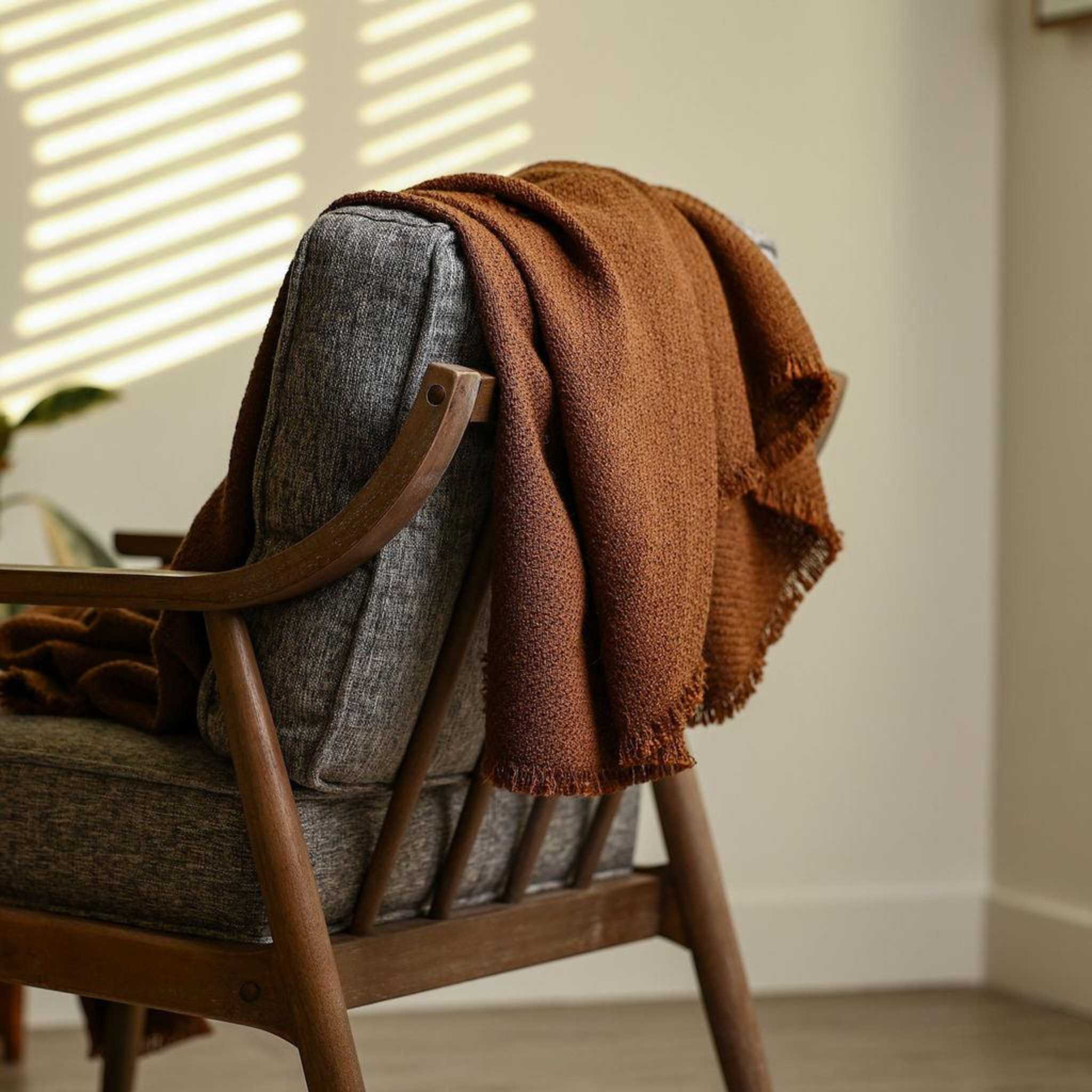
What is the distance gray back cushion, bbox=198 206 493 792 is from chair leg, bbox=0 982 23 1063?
105 cm

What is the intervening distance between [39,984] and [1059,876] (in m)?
1.73

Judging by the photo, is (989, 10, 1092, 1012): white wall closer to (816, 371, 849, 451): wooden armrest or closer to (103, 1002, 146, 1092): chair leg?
(816, 371, 849, 451): wooden armrest

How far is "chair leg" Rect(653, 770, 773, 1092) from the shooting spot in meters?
1.47

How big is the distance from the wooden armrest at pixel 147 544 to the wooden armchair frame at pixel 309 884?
64 cm

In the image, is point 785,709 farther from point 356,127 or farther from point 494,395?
point 494,395

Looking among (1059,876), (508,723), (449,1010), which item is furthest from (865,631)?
(508,723)

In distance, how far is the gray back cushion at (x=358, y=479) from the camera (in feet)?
3.65

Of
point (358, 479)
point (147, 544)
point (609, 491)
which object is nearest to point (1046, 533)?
point (147, 544)

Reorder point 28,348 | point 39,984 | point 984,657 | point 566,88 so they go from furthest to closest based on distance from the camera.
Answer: point 984,657 → point 566,88 → point 28,348 → point 39,984

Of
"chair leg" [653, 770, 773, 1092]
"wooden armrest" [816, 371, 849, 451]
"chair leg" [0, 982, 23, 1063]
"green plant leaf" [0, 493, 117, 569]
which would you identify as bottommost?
"chair leg" [0, 982, 23, 1063]

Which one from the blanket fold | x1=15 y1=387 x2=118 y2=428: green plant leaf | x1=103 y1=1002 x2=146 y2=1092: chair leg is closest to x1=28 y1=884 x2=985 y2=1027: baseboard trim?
x1=103 y1=1002 x2=146 y2=1092: chair leg

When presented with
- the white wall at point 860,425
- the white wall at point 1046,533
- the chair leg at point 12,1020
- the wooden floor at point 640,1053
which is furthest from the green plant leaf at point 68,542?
the white wall at point 1046,533

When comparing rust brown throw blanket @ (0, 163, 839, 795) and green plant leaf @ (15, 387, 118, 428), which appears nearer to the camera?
rust brown throw blanket @ (0, 163, 839, 795)

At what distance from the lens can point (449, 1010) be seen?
2.40 m
